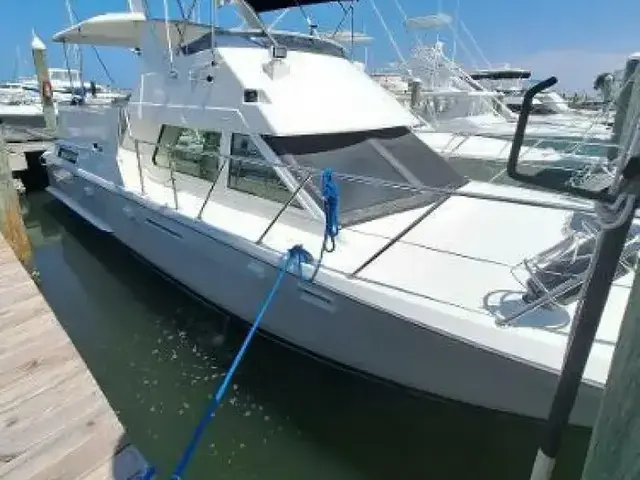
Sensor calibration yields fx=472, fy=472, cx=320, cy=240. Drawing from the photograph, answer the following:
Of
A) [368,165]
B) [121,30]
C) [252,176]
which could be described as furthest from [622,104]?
[121,30]

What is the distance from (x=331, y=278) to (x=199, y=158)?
8.94ft

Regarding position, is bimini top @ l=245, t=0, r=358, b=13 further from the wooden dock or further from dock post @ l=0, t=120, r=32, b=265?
the wooden dock

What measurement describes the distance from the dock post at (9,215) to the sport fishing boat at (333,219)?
3.07ft

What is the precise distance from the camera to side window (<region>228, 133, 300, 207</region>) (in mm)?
4250

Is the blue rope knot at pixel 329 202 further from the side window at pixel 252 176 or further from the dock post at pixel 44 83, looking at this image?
the dock post at pixel 44 83

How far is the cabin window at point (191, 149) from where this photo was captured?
4.94 metres

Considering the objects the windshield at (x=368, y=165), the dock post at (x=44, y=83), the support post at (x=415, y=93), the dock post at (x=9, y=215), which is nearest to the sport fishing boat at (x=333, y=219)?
the windshield at (x=368, y=165)

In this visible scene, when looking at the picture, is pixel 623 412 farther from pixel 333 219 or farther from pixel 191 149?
pixel 191 149

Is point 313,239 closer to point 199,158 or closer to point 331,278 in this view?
point 331,278

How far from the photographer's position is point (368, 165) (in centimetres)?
441

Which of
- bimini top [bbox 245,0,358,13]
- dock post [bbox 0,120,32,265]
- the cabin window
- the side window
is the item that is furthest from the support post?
dock post [bbox 0,120,32,265]

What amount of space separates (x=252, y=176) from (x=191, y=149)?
3.48 ft

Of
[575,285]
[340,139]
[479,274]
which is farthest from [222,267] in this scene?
[575,285]

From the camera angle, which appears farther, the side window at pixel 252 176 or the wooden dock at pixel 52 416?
the side window at pixel 252 176
